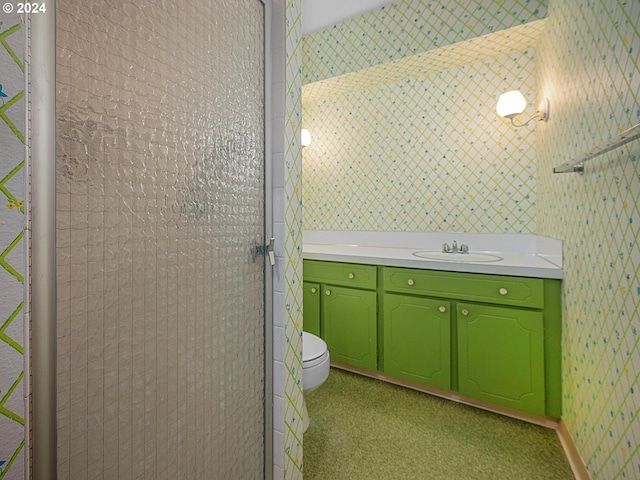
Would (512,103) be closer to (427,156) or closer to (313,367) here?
(427,156)

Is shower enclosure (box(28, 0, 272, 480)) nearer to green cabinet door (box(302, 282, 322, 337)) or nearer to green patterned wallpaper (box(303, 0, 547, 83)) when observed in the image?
green cabinet door (box(302, 282, 322, 337))

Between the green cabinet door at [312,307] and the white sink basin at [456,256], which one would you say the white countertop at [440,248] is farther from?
the green cabinet door at [312,307]

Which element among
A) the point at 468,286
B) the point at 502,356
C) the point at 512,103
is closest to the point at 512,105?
the point at 512,103

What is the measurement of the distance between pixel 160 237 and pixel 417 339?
5.76 ft

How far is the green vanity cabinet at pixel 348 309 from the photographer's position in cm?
232

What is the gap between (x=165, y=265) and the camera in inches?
32.0

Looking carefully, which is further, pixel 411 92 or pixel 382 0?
pixel 411 92

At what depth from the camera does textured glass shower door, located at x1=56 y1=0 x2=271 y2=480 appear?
64 centimetres

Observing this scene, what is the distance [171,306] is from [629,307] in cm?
132

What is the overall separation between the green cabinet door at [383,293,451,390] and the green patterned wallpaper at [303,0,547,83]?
170 centimetres

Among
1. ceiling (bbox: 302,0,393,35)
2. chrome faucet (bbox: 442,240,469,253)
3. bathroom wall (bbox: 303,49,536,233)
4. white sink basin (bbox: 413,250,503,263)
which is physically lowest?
white sink basin (bbox: 413,250,503,263)

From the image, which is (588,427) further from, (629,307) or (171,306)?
(171,306)

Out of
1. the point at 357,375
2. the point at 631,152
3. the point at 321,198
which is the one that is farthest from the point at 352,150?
the point at 631,152

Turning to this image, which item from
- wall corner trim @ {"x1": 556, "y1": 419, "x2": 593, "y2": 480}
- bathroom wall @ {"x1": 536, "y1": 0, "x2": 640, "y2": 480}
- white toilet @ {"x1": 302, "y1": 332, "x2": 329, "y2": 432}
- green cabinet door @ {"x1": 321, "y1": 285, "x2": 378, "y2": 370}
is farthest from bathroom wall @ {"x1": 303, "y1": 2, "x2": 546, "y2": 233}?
white toilet @ {"x1": 302, "y1": 332, "x2": 329, "y2": 432}
